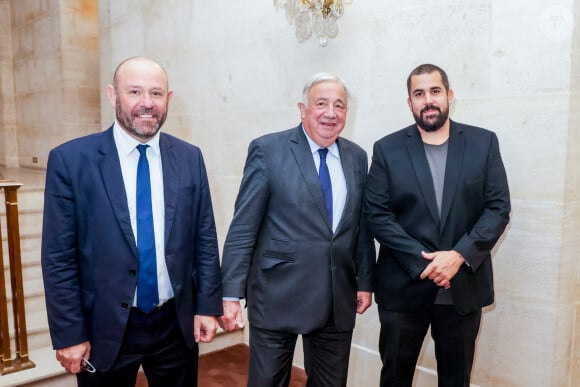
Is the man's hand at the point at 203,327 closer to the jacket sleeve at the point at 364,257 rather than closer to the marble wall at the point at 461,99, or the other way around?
the jacket sleeve at the point at 364,257

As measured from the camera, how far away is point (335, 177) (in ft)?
6.91

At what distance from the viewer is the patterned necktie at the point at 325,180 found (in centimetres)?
204

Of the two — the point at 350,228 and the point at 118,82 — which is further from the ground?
the point at 118,82

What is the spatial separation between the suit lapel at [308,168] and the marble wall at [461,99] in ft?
3.23

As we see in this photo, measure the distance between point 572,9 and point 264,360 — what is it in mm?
1966

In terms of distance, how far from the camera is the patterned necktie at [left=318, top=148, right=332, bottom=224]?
6.70 ft

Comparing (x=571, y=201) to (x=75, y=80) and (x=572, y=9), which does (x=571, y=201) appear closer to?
(x=572, y=9)

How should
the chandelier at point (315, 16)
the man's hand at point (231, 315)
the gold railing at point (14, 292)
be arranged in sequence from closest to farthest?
the man's hand at point (231, 315)
the gold railing at point (14, 292)
the chandelier at point (315, 16)

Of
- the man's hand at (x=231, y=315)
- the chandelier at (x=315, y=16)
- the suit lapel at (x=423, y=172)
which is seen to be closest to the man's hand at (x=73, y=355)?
the man's hand at (x=231, y=315)

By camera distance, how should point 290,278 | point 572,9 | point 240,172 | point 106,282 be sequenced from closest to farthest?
point 106,282 → point 290,278 → point 572,9 → point 240,172

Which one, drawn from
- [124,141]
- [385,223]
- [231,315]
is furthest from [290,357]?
[124,141]

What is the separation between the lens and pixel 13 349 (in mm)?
3461

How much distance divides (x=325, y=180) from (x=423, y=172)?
0.39 m

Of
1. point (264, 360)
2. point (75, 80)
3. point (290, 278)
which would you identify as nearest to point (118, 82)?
point (290, 278)
